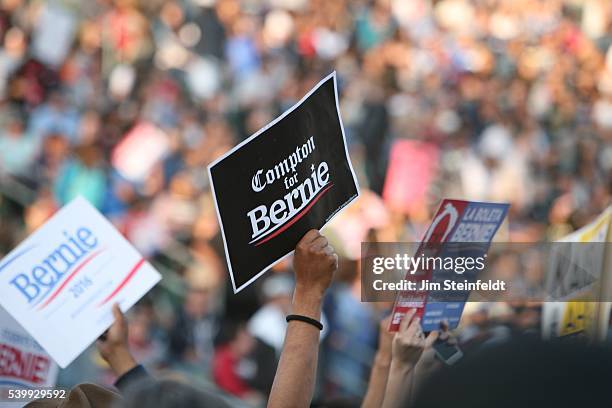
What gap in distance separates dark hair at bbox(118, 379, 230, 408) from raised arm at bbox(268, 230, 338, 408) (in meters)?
0.72

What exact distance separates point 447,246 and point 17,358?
1.27 metres

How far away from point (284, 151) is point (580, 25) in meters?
15.9

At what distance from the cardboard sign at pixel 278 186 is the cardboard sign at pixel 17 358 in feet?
3.04

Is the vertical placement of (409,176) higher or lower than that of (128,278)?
higher

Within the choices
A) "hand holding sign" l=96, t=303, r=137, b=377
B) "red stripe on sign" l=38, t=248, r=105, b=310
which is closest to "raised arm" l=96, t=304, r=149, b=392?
"hand holding sign" l=96, t=303, r=137, b=377

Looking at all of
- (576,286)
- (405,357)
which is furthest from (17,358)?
(576,286)

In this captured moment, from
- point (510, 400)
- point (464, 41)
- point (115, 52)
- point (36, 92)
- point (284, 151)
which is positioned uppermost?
point (464, 41)

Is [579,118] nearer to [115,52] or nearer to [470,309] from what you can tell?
[115,52]

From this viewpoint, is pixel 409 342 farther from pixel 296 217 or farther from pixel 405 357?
pixel 296 217

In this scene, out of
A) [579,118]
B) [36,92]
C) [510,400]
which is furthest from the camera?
[579,118]

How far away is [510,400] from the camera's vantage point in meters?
1.32

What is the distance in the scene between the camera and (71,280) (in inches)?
138

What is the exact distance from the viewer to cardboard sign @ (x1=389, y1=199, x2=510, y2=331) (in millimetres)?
3332

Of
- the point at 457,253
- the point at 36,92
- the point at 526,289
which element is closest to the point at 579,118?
the point at 36,92
